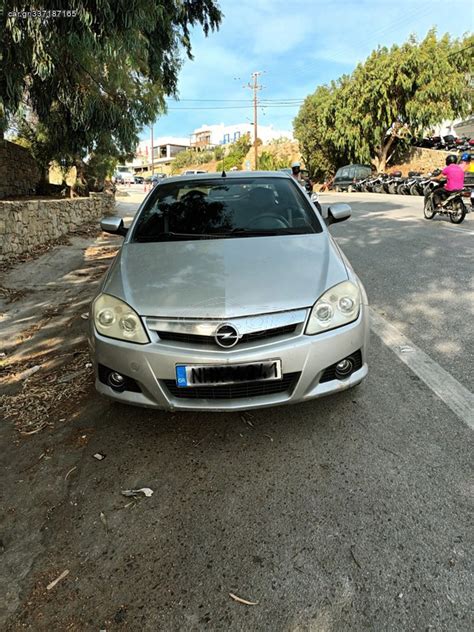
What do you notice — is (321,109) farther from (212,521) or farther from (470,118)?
(212,521)

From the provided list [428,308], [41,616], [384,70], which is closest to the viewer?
[41,616]

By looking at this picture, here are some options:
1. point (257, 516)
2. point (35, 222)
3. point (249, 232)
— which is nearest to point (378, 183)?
point (35, 222)

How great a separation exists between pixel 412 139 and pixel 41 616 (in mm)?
36633

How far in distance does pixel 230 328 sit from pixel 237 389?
333 millimetres

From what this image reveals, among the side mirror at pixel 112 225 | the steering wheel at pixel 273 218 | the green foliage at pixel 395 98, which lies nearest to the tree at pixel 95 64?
the side mirror at pixel 112 225

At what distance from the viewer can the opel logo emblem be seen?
7.59 feet

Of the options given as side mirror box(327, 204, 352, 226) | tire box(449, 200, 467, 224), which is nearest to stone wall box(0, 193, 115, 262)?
side mirror box(327, 204, 352, 226)

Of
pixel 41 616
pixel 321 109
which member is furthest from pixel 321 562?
pixel 321 109

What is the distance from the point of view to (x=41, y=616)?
5.32 feet

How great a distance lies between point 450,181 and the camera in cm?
1038

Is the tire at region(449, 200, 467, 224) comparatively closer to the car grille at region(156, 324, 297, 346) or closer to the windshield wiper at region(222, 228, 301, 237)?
the windshield wiper at region(222, 228, 301, 237)

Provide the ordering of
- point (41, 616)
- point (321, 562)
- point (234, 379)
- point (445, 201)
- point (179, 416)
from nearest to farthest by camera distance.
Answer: point (41, 616) → point (321, 562) → point (234, 379) → point (179, 416) → point (445, 201)

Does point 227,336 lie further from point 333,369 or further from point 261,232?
point 261,232

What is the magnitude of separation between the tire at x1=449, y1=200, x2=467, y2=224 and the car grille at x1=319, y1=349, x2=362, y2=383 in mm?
9108
